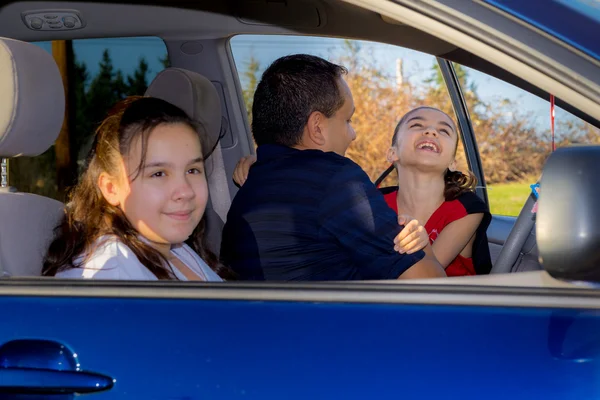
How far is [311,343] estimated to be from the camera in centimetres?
135

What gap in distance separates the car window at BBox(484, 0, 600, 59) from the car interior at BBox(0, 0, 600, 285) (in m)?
0.18

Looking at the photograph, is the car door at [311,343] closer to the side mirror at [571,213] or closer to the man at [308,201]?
the side mirror at [571,213]

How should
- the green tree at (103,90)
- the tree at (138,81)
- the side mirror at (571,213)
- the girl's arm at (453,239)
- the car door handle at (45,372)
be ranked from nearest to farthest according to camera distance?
the side mirror at (571,213)
the car door handle at (45,372)
the girl's arm at (453,239)
the tree at (138,81)
the green tree at (103,90)

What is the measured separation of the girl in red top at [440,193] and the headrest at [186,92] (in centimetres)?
60

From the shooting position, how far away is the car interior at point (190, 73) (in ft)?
5.76

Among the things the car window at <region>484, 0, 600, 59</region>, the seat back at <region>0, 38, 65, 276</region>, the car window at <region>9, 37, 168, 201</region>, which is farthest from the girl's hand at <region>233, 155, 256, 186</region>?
the car window at <region>9, 37, 168, 201</region>

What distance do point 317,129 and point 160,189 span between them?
0.58 metres

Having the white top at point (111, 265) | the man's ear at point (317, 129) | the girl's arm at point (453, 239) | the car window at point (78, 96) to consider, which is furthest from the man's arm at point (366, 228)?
the car window at point (78, 96)

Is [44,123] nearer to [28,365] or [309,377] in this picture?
[28,365]

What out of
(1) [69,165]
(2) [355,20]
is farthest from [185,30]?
(1) [69,165]

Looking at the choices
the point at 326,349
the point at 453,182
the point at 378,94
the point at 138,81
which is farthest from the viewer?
the point at 138,81

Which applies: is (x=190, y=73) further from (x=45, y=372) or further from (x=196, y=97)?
(x=45, y=372)

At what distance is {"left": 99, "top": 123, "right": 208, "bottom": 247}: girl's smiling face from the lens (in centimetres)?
194

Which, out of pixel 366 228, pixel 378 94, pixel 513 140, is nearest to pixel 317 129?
pixel 366 228
